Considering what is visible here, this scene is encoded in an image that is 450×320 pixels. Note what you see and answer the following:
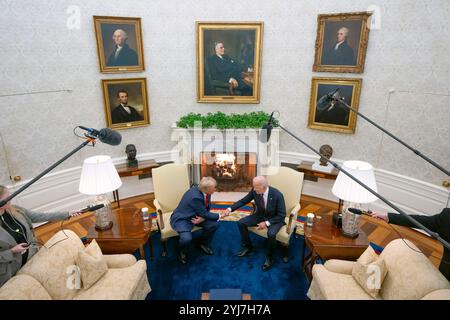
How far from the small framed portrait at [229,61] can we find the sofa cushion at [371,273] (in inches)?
157

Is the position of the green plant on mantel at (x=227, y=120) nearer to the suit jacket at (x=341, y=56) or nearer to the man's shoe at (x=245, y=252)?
the suit jacket at (x=341, y=56)

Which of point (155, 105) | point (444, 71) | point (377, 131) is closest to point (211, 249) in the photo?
point (155, 105)

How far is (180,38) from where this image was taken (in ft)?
20.3

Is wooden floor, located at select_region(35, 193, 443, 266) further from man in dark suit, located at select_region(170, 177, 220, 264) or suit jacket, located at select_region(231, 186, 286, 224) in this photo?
man in dark suit, located at select_region(170, 177, 220, 264)

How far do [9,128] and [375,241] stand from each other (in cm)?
638

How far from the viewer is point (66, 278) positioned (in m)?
3.25

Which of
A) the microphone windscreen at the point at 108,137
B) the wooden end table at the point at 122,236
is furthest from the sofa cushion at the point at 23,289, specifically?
the microphone windscreen at the point at 108,137

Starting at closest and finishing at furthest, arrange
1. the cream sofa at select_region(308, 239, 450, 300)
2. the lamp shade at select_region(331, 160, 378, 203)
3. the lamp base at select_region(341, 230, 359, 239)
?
1. the cream sofa at select_region(308, 239, 450, 300)
2. the lamp shade at select_region(331, 160, 378, 203)
3. the lamp base at select_region(341, 230, 359, 239)

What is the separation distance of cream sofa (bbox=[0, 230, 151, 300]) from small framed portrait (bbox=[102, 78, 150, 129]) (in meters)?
3.08

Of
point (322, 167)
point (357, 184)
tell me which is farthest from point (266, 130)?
point (322, 167)

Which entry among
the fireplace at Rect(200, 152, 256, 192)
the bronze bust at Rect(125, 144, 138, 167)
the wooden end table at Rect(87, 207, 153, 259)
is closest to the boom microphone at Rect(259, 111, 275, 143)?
the wooden end table at Rect(87, 207, 153, 259)

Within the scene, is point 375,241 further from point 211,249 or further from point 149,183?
point 149,183

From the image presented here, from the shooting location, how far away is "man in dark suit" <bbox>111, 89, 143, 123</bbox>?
6.13 metres
